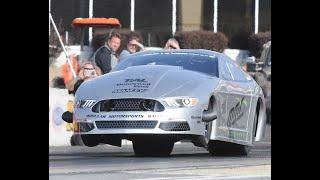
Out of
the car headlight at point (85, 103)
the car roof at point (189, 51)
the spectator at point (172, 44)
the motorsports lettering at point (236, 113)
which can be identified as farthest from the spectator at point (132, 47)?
the motorsports lettering at point (236, 113)

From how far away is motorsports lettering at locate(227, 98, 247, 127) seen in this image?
23.1 ft

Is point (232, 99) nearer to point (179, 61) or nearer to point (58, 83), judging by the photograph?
point (179, 61)

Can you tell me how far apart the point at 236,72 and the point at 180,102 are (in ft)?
1.25

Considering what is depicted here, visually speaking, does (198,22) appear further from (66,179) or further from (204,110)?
(66,179)

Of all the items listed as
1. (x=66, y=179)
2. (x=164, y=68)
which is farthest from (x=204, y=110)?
(x=66, y=179)

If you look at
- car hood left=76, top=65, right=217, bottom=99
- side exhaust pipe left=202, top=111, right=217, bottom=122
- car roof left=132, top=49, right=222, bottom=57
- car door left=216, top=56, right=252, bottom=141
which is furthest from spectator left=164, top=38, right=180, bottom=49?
side exhaust pipe left=202, top=111, right=217, bottom=122

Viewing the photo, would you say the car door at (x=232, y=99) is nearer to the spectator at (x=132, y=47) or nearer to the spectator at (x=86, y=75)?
the spectator at (x=132, y=47)

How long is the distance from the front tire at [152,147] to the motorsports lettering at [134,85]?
30 cm

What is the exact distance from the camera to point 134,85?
6.84 metres

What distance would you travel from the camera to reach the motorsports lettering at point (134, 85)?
268 inches

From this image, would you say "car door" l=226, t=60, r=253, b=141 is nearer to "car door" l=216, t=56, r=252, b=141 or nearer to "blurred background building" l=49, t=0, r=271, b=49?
"car door" l=216, t=56, r=252, b=141

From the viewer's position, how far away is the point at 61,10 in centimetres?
699

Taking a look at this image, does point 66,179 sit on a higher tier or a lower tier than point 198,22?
lower
